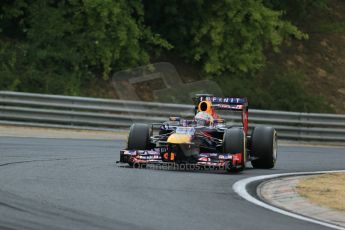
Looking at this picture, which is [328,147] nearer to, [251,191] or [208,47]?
[208,47]

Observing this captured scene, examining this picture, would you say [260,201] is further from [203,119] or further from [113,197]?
[203,119]

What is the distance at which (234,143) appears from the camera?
14.8 metres

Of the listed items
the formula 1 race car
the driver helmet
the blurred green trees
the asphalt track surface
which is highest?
the blurred green trees

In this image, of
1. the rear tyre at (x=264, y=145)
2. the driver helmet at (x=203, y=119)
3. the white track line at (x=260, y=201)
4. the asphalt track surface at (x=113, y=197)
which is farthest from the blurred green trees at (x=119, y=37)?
the white track line at (x=260, y=201)

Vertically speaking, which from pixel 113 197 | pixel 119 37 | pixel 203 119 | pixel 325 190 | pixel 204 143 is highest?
pixel 119 37

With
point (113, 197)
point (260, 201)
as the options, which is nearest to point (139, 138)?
point (260, 201)

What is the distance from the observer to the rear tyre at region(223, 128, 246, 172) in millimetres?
14758

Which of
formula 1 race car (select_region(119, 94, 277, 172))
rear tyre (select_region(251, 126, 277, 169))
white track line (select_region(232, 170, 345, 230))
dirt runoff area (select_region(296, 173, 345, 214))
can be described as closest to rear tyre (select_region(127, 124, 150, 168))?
formula 1 race car (select_region(119, 94, 277, 172))

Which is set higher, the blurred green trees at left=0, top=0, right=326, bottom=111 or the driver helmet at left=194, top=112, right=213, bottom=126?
the blurred green trees at left=0, top=0, right=326, bottom=111

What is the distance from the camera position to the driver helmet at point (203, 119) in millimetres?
15664

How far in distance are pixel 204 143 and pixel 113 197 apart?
195 inches

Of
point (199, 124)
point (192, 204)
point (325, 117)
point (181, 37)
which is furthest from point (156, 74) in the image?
point (192, 204)

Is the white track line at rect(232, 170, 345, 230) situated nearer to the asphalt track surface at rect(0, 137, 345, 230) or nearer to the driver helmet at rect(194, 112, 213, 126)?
the asphalt track surface at rect(0, 137, 345, 230)

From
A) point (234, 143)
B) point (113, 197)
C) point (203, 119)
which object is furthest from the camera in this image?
point (203, 119)
